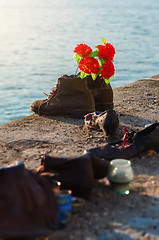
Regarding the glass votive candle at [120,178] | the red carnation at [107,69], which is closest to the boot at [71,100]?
the red carnation at [107,69]

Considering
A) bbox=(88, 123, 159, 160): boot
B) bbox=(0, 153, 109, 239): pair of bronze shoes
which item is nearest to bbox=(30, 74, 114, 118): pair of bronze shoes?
bbox=(88, 123, 159, 160): boot

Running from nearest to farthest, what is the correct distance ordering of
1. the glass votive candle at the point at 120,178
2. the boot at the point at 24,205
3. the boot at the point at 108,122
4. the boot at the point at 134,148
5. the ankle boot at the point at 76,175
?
the boot at the point at 24,205
the ankle boot at the point at 76,175
the glass votive candle at the point at 120,178
the boot at the point at 134,148
the boot at the point at 108,122

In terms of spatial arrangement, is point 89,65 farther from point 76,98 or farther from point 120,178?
point 120,178

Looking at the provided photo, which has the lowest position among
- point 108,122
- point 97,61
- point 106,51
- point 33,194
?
point 108,122

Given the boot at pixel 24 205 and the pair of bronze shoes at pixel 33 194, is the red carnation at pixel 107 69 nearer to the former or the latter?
the pair of bronze shoes at pixel 33 194

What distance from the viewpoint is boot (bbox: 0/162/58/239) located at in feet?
6.86

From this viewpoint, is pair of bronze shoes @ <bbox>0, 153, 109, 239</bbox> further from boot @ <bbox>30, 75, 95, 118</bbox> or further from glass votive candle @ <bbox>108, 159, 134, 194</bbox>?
boot @ <bbox>30, 75, 95, 118</bbox>

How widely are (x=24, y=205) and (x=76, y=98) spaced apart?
268 cm

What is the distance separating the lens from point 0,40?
55.7 feet

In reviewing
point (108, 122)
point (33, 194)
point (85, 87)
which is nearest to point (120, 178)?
point (33, 194)

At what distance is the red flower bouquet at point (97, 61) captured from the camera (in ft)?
15.1

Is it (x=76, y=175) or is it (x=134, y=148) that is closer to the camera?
(x=76, y=175)

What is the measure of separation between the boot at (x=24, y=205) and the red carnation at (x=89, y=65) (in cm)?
248

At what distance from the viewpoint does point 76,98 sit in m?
4.74
